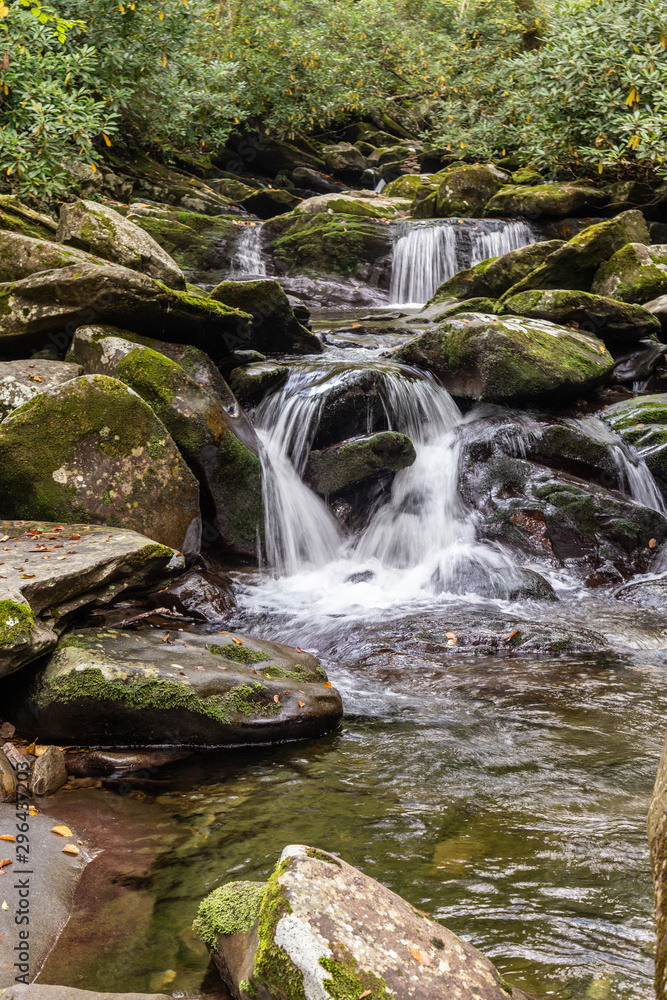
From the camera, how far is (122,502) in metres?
6.21

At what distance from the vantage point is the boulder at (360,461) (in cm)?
844

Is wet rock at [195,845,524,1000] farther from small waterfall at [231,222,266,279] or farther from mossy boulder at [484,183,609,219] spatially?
mossy boulder at [484,183,609,219]

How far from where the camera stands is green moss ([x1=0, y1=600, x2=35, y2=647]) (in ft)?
12.9

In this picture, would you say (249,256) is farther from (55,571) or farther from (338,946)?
(338,946)

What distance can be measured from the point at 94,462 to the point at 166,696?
253 cm

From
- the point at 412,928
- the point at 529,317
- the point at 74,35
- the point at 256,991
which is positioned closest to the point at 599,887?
the point at 412,928

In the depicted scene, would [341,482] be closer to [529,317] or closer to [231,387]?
[231,387]

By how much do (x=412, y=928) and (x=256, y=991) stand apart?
0.52m

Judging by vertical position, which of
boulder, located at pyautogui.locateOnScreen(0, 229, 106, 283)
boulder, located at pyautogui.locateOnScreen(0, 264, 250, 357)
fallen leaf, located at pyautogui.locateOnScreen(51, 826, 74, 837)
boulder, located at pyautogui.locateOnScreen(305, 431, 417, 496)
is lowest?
fallen leaf, located at pyautogui.locateOnScreen(51, 826, 74, 837)

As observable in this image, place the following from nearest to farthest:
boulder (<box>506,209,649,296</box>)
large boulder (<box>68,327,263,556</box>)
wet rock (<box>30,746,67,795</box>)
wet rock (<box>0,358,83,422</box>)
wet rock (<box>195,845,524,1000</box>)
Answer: wet rock (<box>195,845,524,1000</box>) < wet rock (<box>30,746,67,795</box>) < wet rock (<box>0,358,83,422</box>) < large boulder (<box>68,327,263,556</box>) < boulder (<box>506,209,649,296</box>)

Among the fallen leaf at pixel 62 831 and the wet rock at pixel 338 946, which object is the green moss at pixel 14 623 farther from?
the wet rock at pixel 338 946

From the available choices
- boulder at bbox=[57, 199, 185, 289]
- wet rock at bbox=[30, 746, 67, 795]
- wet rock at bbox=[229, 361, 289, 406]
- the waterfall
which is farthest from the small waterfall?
wet rock at bbox=[30, 746, 67, 795]

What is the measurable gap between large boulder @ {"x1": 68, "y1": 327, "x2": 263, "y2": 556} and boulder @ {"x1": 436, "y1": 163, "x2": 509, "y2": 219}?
436 inches

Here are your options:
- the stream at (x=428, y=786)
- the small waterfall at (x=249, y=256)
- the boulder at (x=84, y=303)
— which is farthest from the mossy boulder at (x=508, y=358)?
the small waterfall at (x=249, y=256)
